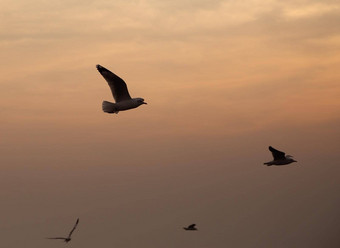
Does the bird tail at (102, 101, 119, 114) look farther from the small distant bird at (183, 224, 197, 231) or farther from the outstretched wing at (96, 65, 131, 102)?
the small distant bird at (183, 224, 197, 231)

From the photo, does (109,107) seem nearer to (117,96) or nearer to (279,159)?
(117,96)

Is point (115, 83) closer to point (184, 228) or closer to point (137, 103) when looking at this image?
point (137, 103)

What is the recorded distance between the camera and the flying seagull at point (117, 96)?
57.7 meters

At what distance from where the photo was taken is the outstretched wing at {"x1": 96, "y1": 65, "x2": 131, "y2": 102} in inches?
2263

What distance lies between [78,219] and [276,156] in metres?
21.8

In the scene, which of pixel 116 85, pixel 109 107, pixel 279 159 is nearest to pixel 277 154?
pixel 279 159

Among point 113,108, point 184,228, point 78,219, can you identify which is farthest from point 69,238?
point 113,108

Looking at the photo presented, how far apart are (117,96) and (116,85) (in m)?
1.01

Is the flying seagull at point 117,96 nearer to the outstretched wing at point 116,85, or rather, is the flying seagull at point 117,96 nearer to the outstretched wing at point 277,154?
the outstretched wing at point 116,85

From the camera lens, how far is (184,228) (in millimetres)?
101625

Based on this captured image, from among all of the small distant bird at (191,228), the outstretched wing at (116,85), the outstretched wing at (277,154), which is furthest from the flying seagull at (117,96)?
the small distant bird at (191,228)

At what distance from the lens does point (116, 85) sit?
58.2m

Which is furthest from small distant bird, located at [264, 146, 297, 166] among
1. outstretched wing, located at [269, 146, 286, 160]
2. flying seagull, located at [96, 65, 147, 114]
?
flying seagull, located at [96, 65, 147, 114]

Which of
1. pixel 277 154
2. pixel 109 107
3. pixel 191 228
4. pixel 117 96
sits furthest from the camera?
pixel 191 228
